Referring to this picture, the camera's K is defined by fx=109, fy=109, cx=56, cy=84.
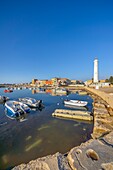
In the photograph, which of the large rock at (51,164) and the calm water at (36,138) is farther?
the calm water at (36,138)

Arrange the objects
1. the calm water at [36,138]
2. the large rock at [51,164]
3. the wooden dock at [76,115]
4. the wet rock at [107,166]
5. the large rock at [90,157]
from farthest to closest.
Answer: the wooden dock at [76,115]
the calm water at [36,138]
the large rock at [51,164]
the large rock at [90,157]
the wet rock at [107,166]

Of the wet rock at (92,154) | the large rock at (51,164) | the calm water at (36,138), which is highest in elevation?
the wet rock at (92,154)

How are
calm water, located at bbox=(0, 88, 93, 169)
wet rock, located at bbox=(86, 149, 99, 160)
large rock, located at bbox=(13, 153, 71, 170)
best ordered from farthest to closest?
calm water, located at bbox=(0, 88, 93, 169), wet rock, located at bbox=(86, 149, 99, 160), large rock, located at bbox=(13, 153, 71, 170)

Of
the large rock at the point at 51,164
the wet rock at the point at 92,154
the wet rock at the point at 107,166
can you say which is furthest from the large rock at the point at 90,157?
the large rock at the point at 51,164

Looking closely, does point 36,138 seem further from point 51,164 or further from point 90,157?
point 90,157

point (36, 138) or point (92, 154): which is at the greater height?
point (92, 154)

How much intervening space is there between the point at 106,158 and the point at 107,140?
1922 mm

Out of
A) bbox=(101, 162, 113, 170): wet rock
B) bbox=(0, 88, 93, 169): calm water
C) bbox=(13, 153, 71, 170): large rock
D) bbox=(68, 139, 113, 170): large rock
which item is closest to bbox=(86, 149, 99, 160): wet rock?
bbox=(68, 139, 113, 170): large rock

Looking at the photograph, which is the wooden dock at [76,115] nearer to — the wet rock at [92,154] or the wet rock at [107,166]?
the wet rock at [92,154]

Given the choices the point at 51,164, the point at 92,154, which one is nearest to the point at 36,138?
the point at 51,164

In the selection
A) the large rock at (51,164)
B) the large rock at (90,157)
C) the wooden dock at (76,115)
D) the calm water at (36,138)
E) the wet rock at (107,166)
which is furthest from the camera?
the wooden dock at (76,115)

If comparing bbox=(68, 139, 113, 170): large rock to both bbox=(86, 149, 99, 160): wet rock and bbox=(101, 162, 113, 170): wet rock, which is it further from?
bbox=(101, 162, 113, 170): wet rock

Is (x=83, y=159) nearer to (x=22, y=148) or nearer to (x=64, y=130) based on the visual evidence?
(x=22, y=148)

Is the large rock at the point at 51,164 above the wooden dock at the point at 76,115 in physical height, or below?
above
